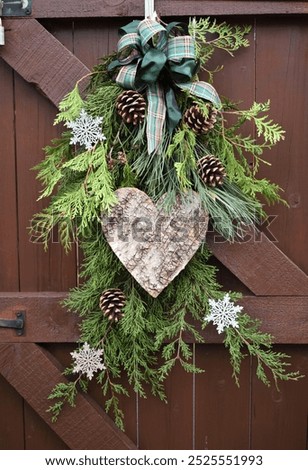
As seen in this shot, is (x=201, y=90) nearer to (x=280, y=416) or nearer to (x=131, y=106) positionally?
(x=131, y=106)

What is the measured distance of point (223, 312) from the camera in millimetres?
1334

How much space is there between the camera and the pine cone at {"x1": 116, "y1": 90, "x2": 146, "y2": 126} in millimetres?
1193

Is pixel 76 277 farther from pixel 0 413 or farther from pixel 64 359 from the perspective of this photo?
pixel 0 413

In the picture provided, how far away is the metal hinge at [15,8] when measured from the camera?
134 centimetres

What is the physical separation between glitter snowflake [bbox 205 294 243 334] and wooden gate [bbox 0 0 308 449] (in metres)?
0.08

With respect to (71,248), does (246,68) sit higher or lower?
higher

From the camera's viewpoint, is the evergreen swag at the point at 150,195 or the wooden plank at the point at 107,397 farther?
the wooden plank at the point at 107,397

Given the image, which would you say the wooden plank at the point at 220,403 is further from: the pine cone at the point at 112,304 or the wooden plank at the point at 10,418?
the wooden plank at the point at 10,418

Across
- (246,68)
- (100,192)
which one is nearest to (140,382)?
(100,192)

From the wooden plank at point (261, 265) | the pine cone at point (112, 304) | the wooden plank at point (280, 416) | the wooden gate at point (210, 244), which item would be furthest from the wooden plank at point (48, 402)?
the wooden plank at point (261, 265)

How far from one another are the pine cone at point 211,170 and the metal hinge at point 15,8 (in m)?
0.69

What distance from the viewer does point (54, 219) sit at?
4.15ft

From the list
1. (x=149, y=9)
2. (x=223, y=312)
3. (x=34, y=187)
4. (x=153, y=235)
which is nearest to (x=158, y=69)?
(x=149, y=9)
